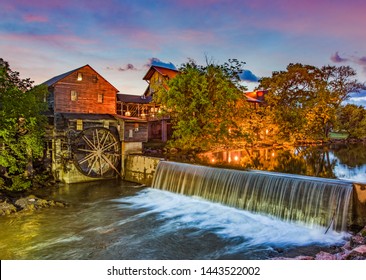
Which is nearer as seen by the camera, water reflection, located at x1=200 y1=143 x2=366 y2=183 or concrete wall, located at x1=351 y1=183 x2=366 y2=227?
concrete wall, located at x1=351 y1=183 x2=366 y2=227

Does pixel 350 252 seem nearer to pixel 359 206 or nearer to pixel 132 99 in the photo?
pixel 359 206

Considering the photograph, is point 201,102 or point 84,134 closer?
point 84,134

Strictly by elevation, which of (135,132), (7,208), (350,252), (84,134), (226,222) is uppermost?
(135,132)

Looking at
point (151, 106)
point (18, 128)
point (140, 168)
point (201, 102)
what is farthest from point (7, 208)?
point (151, 106)

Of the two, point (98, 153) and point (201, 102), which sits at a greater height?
point (201, 102)

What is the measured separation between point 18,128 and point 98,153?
4.72 m

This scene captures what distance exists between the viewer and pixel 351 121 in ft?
139

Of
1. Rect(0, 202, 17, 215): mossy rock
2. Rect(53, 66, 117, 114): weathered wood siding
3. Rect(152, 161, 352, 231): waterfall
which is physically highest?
Rect(53, 66, 117, 114): weathered wood siding

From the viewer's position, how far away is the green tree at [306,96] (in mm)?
34875

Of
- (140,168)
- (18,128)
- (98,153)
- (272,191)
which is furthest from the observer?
(98,153)

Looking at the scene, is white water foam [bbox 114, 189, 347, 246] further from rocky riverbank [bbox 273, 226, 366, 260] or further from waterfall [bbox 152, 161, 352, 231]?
rocky riverbank [bbox 273, 226, 366, 260]

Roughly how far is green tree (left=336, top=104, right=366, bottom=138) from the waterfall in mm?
33920

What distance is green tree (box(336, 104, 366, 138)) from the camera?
138ft

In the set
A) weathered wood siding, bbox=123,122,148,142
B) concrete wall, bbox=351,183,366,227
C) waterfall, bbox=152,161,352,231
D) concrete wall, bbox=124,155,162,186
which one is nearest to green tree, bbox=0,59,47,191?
weathered wood siding, bbox=123,122,148,142
